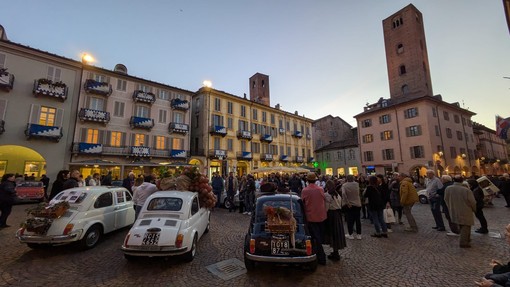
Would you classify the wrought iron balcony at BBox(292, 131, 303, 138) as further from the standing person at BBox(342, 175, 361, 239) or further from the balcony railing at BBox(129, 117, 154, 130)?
the standing person at BBox(342, 175, 361, 239)

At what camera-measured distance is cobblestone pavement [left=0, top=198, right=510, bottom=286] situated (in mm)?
4352

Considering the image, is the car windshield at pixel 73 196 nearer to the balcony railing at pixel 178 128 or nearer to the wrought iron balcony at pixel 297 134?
the balcony railing at pixel 178 128

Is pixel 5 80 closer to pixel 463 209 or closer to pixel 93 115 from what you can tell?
pixel 93 115

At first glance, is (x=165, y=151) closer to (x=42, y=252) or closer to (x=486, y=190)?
(x=42, y=252)

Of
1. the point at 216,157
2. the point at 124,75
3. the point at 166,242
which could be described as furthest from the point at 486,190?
the point at 124,75

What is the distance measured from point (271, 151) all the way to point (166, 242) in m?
34.4

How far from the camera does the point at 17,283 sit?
13.9 feet

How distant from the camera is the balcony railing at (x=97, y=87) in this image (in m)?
22.4

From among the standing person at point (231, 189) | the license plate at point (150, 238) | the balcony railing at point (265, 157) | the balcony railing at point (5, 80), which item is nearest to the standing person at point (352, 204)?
the license plate at point (150, 238)

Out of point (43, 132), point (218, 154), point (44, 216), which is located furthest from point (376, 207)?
point (43, 132)

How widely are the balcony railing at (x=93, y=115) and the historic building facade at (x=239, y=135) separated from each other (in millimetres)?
10806

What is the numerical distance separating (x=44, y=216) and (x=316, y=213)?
6875mm

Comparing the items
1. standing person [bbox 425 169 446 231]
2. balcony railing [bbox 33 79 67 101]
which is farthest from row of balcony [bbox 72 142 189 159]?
standing person [bbox 425 169 446 231]

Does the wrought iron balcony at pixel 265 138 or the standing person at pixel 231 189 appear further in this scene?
the wrought iron balcony at pixel 265 138
